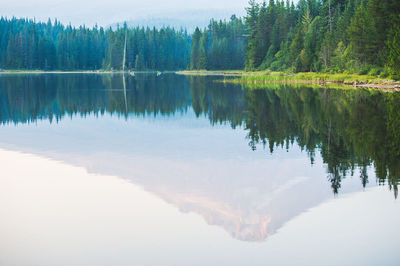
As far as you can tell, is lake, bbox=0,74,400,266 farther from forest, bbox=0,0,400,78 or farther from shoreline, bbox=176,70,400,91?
forest, bbox=0,0,400,78

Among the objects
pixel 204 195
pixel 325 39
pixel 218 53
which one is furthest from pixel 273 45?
pixel 204 195

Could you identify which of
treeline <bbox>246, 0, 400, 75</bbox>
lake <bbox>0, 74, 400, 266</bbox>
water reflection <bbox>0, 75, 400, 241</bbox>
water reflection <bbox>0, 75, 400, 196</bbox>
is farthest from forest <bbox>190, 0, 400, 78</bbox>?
lake <bbox>0, 74, 400, 266</bbox>

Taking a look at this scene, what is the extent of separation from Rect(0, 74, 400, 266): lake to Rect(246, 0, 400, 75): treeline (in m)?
34.3

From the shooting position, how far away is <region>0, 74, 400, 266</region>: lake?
983 centimetres

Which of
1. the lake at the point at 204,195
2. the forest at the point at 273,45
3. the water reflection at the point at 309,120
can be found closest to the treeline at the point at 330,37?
the forest at the point at 273,45

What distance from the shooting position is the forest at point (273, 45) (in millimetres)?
61688

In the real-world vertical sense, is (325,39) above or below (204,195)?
above

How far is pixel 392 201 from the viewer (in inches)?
513

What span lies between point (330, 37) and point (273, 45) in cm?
3565

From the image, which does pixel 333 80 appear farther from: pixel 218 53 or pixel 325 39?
pixel 218 53

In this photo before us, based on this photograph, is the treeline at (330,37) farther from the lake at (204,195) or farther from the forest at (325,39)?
the lake at (204,195)

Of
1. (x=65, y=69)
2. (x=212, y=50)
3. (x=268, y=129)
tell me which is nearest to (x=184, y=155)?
(x=268, y=129)

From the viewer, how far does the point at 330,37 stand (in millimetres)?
80250

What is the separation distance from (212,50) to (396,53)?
111m
